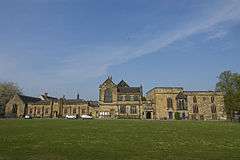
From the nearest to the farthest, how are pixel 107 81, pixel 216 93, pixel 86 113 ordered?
pixel 216 93
pixel 107 81
pixel 86 113

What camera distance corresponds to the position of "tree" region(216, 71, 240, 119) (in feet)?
230

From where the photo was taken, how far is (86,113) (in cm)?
10644

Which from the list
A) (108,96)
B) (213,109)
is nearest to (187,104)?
(213,109)

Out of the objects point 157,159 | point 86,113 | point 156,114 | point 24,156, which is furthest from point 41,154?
point 86,113

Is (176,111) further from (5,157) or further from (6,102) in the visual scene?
(5,157)

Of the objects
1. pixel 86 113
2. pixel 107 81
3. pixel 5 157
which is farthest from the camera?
pixel 86 113

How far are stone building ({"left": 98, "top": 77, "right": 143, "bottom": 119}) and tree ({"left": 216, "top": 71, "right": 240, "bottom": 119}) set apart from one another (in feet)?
91.3

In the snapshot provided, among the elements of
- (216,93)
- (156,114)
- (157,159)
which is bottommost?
(157,159)

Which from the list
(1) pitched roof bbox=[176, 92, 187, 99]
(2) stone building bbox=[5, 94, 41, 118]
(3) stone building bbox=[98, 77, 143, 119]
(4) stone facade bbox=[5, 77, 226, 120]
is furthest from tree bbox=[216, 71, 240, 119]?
(2) stone building bbox=[5, 94, 41, 118]

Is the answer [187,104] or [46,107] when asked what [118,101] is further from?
[46,107]

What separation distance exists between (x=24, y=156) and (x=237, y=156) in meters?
10.0

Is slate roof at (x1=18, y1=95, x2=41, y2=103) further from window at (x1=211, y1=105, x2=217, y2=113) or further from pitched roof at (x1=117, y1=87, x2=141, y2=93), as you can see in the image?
window at (x1=211, y1=105, x2=217, y2=113)

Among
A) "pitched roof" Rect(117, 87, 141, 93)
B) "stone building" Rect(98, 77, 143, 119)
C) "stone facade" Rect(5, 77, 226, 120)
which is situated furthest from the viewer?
"pitched roof" Rect(117, 87, 141, 93)

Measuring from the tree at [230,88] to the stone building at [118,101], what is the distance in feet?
91.3
